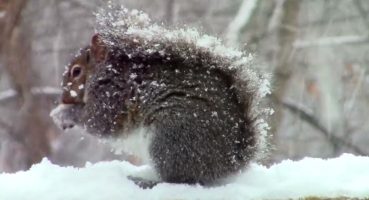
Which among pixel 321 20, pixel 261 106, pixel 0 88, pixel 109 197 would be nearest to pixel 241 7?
pixel 321 20

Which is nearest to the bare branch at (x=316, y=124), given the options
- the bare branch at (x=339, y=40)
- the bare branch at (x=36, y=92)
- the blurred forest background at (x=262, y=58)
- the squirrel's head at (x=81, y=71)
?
the blurred forest background at (x=262, y=58)

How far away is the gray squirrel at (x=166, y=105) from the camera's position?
1.19 metres

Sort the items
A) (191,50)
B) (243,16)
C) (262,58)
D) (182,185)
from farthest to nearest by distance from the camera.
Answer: (243,16) → (262,58) → (191,50) → (182,185)

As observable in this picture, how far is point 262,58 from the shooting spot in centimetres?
302

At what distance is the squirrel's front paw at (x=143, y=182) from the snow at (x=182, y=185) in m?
0.01

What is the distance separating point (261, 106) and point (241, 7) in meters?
2.29

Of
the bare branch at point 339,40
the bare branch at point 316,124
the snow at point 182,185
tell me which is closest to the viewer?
the snow at point 182,185

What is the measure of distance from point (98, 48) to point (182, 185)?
0.31 m

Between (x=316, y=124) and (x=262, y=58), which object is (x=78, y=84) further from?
(x=316, y=124)

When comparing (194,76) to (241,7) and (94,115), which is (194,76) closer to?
(94,115)

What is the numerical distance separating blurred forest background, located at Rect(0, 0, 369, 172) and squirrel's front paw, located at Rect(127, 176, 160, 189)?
161 cm

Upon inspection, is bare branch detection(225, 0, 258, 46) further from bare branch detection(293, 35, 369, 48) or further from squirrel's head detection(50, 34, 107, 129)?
squirrel's head detection(50, 34, 107, 129)

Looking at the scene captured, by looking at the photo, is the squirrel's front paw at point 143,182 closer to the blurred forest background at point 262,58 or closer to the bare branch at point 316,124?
the blurred forest background at point 262,58

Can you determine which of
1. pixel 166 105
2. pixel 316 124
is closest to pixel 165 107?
pixel 166 105
